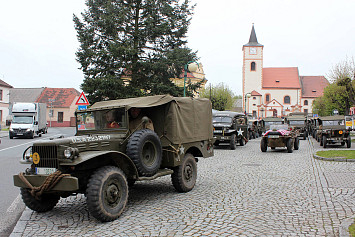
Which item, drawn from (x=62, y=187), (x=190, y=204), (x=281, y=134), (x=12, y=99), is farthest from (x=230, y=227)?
(x=12, y=99)

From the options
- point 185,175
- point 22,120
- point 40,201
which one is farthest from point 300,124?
point 40,201

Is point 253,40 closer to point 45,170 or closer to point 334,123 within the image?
point 334,123

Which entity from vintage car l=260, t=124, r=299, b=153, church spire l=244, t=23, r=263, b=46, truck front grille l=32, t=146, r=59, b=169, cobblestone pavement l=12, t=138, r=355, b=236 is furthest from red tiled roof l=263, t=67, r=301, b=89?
truck front grille l=32, t=146, r=59, b=169

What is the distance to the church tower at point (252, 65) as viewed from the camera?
314 feet

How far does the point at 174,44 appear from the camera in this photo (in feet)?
86.6

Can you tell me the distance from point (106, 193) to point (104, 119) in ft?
6.46

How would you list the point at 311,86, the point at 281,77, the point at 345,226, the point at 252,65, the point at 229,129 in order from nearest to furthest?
the point at 345,226 → the point at 229,129 → the point at 252,65 → the point at 281,77 → the point at 311,86

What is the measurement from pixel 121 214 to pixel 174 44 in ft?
70.9

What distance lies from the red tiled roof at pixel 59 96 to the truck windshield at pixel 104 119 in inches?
2699

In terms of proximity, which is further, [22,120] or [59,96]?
[59,96]

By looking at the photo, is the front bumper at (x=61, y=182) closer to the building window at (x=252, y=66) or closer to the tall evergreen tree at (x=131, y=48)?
the tall evergreen tree at (x=131, y=48)

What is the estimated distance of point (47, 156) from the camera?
19.0ft

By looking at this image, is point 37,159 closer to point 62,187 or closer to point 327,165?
point 62,187

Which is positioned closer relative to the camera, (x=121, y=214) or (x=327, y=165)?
(x=121, y=214)
